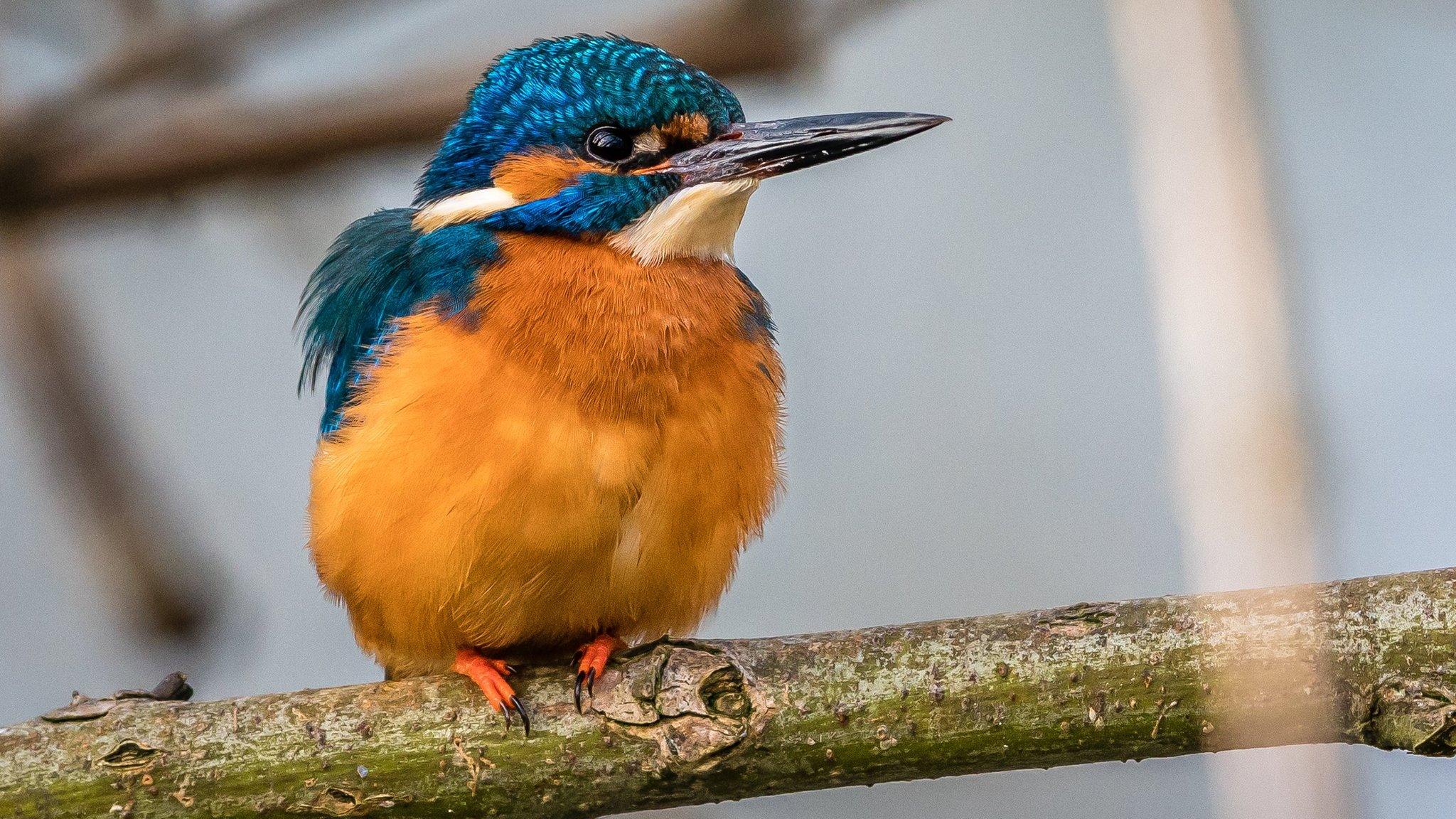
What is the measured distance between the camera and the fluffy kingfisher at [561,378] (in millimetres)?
2838

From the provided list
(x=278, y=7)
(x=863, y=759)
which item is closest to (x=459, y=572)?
(x=863, y=759)

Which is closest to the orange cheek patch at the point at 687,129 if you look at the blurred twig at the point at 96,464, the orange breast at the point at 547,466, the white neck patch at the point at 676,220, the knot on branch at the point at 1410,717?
the white neck patch at the point at 676,220

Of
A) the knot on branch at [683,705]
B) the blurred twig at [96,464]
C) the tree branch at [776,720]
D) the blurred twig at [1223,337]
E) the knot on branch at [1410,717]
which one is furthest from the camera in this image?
the blurred twig at [96,464]

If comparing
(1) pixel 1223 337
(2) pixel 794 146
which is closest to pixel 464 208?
(2) pixel 794 146

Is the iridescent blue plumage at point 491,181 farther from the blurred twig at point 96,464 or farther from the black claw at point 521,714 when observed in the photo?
the blurred twig at point 96,464

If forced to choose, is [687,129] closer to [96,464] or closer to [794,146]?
[794,146]

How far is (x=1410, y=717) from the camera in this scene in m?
2.27

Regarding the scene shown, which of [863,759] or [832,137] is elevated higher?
[832,137]

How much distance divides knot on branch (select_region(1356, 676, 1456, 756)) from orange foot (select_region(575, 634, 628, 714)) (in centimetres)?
130

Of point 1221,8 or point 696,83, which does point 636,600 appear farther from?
point 1221,8

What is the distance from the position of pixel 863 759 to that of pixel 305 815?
38.0 inches

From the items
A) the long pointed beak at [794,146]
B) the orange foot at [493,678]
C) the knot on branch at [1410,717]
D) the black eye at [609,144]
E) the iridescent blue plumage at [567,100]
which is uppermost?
the iridescent blue plumage at [567,100]

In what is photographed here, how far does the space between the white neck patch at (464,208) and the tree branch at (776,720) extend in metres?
1.08

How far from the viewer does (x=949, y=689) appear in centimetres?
250
